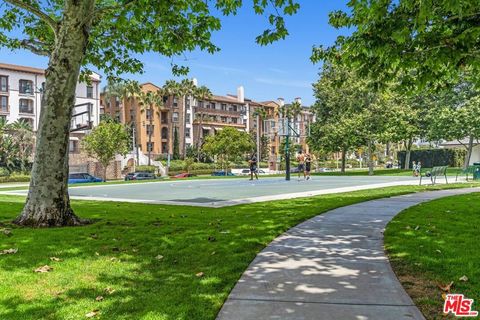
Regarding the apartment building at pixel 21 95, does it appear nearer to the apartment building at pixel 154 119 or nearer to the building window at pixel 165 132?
the apartment building at pixel 154 119

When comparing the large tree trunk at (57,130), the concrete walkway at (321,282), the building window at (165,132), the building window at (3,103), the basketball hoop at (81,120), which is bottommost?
the concrete walkway at (321,282)

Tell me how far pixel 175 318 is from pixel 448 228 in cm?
681

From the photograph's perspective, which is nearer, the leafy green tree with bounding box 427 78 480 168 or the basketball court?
the basketball court

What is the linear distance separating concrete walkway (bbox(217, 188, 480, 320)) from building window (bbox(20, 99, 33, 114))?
66.8 m

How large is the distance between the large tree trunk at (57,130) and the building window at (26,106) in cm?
6255

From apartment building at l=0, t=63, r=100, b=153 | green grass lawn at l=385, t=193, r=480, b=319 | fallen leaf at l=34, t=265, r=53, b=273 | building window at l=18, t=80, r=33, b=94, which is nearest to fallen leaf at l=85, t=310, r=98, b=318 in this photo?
fallen leaf at l=34, t=265, r=53, b=273

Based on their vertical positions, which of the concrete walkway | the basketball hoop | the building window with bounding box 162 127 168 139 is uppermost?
the building window with bounding box 162 127 168 139

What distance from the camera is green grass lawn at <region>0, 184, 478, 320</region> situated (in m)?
4.55

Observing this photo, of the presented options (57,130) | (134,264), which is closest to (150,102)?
(57,130)

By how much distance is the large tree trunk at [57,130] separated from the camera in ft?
32.9

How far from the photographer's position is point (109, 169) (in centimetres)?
6450

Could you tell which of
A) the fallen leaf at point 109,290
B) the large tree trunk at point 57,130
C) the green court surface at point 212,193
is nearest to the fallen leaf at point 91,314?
the fallen leaf at point 109,290

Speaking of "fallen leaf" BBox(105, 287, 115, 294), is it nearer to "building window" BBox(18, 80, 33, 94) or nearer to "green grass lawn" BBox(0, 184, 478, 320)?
"green grass lawn" BBox(0, 184, 478, 320)

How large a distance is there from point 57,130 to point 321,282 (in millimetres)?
7259
